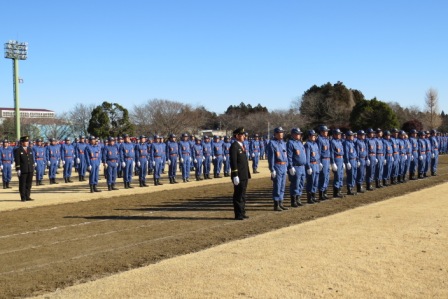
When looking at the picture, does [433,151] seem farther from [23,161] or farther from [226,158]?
[23,161]

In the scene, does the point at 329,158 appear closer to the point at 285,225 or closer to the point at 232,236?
the point at 285,225

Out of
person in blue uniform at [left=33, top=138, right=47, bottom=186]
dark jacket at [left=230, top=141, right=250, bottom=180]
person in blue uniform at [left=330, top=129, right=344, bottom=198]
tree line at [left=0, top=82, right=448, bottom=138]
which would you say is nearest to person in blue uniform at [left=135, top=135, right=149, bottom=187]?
person in blue uniform at [left=33, top=138, right=47, bottom=186]

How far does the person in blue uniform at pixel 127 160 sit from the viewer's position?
783 inches

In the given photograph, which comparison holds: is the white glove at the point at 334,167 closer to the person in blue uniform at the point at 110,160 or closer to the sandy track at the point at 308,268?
the sandy track at the point at 308,268

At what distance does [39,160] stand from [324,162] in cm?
1491

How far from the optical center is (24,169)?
1647 cm

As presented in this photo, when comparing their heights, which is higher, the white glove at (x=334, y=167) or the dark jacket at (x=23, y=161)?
the dark jacket at (x=23, y=161)

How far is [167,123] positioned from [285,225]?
50736mm

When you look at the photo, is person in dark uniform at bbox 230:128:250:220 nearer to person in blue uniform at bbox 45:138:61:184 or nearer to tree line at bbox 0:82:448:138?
person in blue uniform at bbox 45:138:61:184

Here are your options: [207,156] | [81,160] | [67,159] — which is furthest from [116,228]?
[67,159]

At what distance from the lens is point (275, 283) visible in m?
6.06

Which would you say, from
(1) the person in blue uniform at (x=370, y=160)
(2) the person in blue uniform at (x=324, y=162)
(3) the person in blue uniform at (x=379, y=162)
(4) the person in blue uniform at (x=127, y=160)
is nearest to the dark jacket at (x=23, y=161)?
(4) the person in blue uniform at (x=127, y=160)

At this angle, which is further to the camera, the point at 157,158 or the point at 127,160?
the point at 157,158

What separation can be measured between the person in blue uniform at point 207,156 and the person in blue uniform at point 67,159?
674 cm
